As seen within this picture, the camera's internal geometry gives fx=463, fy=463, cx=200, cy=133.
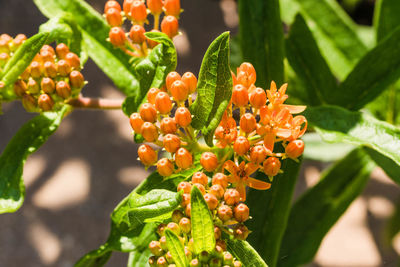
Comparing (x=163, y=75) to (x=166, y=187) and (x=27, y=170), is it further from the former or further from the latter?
(x=27, y=170)

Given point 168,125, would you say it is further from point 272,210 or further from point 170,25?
point 272,210

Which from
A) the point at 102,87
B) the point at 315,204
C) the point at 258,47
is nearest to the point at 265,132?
the point at 258,47

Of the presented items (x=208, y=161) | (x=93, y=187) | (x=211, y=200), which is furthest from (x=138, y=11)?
(x=93, y=187)

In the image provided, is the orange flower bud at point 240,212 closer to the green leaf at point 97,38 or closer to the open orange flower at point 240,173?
the open orange flower at point 240,173

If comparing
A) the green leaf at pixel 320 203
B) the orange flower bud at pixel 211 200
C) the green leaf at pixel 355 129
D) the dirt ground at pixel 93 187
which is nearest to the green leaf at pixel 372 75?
the green leaf at pixel 355 129

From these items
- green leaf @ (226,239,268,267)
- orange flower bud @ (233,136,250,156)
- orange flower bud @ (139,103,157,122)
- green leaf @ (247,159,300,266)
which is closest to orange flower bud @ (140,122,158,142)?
orange flower bud @ (139,103,157,122)
